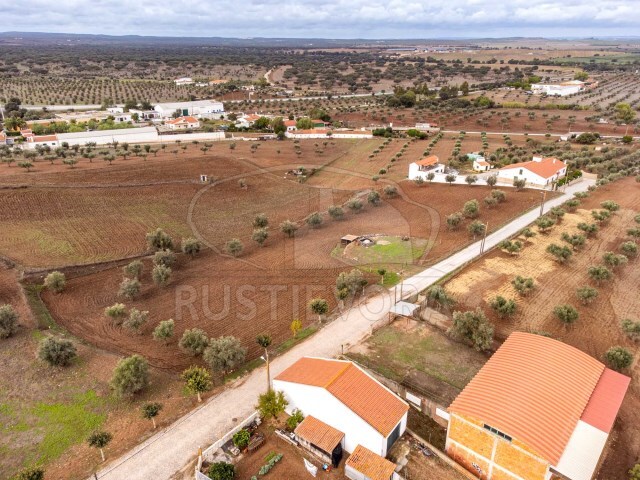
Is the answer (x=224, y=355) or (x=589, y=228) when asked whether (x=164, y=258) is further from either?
(x=589, y=228)

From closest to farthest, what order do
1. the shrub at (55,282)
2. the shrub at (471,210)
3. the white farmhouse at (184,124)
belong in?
the shrub at (55,282), the shrub at (471,210), the white farmhouse at (184,124)

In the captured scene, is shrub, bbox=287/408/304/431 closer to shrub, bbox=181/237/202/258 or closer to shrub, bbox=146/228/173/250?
shrub, bbox=181/237/202/258

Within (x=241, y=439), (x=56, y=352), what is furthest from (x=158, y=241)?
(x=241, y=439)

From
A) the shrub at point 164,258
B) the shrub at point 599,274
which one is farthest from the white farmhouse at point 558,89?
the shrub at point 164,258

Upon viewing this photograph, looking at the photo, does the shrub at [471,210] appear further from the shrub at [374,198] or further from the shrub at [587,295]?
the shrub at [587,295]

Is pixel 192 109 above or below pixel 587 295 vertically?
above

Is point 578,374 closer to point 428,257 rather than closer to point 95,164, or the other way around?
point 428,257

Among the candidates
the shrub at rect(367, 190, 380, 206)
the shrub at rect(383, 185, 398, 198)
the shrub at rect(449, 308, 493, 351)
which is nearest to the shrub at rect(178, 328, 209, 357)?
the shrub at rect(449, 308, 493, 351)
